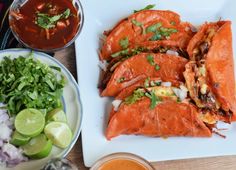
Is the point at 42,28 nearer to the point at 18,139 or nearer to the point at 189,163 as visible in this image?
the point at 18,139

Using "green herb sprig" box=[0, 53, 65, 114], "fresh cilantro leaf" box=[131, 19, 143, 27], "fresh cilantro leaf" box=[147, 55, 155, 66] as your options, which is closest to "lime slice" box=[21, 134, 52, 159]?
"green herb sprig" box=[0, 53, 65, 114]

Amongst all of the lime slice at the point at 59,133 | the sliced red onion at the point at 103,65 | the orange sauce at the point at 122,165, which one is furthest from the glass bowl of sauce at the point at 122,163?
the sliced red onion at the point at 103,65

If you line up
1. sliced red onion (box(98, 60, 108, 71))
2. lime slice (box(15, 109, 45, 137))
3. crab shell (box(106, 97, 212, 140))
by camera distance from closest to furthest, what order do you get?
1. lime slice (box(15, 109, 45, 137))
2. crab shell (box(106, 97, 212, 140))
3. sliced red onion (box(98, 60, 108, 71))

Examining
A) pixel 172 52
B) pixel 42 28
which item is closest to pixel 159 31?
pixel 172 52

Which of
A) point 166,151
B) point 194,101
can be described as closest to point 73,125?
point 166,151

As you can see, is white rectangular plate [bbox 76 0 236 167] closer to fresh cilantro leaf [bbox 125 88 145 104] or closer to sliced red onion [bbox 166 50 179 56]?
fresh cilantro leaf [bbox 125 88 145 104]

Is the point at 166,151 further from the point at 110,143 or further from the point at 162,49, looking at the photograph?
the point at 162,49
